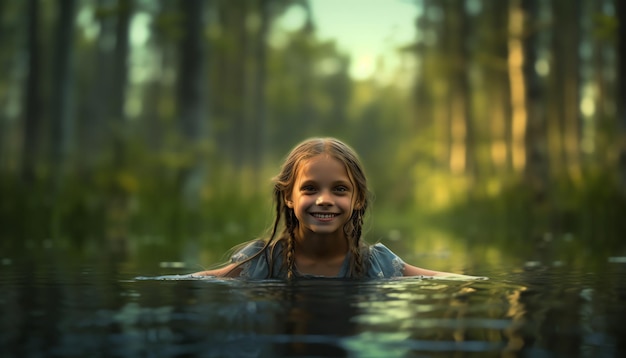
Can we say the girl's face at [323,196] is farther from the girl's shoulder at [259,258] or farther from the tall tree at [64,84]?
the tall tree at [64,84]

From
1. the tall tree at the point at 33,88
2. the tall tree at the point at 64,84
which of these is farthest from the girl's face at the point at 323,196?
the tall tree at the point at 33,88

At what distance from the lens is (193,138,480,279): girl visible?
457 cm

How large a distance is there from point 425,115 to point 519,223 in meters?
20.8

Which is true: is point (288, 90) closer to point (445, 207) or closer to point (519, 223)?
point (445, 207)

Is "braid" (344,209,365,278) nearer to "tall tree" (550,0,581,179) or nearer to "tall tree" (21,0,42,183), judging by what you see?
"tall tree" (21,0,42,183)

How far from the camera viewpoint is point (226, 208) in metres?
17.0

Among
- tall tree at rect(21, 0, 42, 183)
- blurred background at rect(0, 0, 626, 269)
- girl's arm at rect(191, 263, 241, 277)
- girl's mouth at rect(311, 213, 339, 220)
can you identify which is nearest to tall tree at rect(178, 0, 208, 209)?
blurred background at rect(0, 0, 626, 269)

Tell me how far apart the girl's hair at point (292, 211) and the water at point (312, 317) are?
0.84 feet

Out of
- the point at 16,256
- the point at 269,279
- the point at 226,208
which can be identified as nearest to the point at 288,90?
the point at 226,208

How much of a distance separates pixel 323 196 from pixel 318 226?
0.50 feet

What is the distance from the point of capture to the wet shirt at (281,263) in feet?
16.1

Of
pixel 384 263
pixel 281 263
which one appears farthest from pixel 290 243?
pixel 384 263

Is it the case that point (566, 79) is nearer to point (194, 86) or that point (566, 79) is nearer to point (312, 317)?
point (194, 86)

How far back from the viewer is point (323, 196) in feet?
14.8
